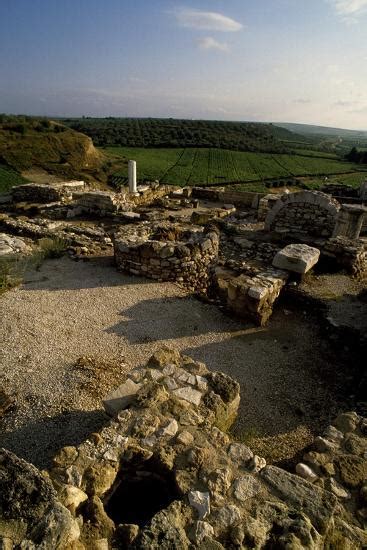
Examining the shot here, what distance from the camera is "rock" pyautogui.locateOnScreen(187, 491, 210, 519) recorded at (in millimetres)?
2877

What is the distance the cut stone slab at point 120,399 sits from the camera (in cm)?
402

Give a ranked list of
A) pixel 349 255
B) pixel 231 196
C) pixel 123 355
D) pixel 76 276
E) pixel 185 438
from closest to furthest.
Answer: pixel 185 438
pixel 123 355
pixel 76 276
pixel 349 255
pixel 231 196

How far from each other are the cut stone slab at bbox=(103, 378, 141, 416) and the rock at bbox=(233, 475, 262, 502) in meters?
1.51

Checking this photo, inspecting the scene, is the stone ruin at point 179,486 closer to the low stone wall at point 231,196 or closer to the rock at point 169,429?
the rock at point 169,429

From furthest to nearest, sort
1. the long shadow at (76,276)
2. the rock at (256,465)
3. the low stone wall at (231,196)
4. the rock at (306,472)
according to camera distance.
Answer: the low stone wall at (231,196)
the long shadow at (76,276)
the rock at (306,472)
the rock at (256,465)

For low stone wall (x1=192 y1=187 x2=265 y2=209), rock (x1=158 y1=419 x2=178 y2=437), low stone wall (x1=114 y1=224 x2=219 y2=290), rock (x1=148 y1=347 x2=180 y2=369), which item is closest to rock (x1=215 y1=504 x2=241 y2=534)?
rock (x1=158 y1=419 x2=178 y2=437)

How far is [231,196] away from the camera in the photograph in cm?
1809

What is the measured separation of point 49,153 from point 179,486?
39.1m

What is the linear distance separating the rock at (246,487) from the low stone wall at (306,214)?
1018 centimetres

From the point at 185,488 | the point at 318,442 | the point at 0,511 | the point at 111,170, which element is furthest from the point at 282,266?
the point at 111,170

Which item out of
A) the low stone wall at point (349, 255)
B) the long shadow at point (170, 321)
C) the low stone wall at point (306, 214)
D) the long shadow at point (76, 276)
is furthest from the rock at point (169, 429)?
the low stone wall at point (306, 214)

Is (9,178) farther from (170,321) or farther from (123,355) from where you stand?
(123,355)

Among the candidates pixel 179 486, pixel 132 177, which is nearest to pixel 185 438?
pixel 179 486

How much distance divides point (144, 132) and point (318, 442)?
3924 inches
